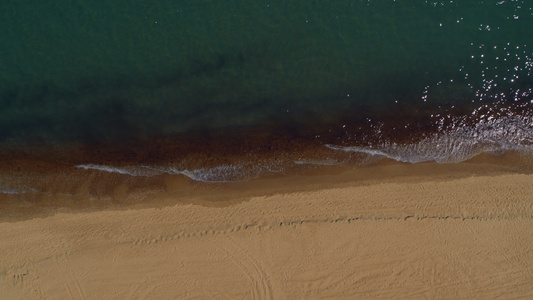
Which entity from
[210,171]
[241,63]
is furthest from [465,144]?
[210,171]

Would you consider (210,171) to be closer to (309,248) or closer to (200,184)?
(200,184)

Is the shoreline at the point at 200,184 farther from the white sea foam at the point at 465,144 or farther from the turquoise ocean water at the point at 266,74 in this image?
the turquoise ocean water at the point at 266,74

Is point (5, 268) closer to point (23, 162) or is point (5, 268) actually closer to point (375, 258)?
point (23, 162)

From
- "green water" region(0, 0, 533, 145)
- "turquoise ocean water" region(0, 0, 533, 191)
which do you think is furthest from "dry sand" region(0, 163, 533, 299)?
"green water" region(0, 0, 533, 145)

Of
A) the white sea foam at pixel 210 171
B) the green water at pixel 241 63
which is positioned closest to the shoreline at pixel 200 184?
the white sea foam at pixel 210 171

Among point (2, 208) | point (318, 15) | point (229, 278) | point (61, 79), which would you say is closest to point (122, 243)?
point (229, 278)

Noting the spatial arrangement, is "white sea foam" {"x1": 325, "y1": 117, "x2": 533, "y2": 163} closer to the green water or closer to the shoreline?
the shoreline

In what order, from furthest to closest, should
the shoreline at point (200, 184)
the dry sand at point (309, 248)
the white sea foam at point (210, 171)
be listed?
the white sea foam at point (210, 171) < the shoreline at point (200, 184) < the dry sand at point (309, 248)
